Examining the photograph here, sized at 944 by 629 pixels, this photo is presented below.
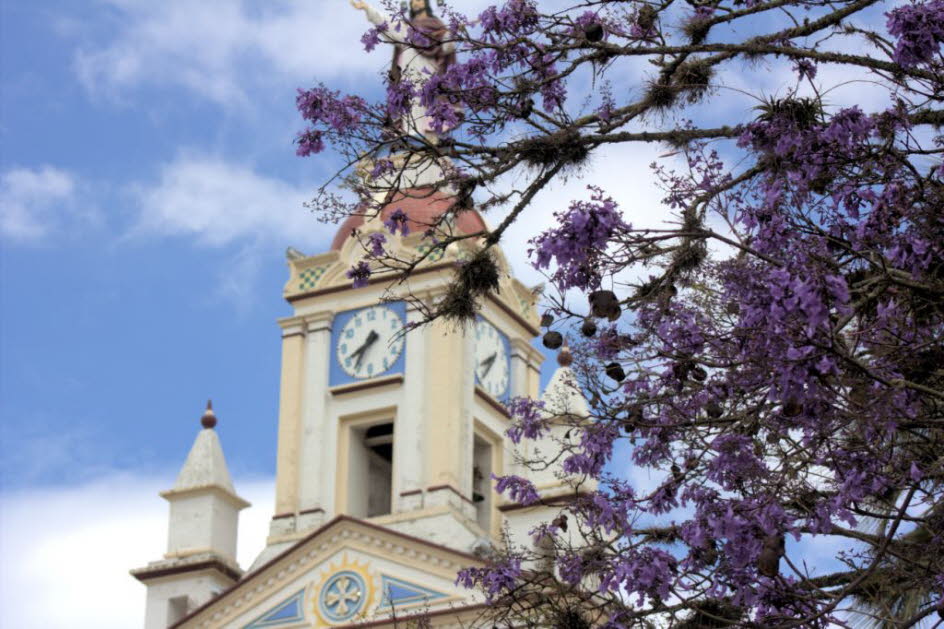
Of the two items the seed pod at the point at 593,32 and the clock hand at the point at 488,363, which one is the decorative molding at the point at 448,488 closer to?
the clock hand at the point at 488,363

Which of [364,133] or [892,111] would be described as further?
[364,133]

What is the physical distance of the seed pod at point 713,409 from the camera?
1120cm

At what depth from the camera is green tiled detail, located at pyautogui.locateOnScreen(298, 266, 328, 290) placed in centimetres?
3731

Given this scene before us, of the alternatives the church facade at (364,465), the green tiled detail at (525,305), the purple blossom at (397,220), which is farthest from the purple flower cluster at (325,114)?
the green tiled detail at (525,305)

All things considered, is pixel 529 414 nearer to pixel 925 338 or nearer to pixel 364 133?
pixel 364 133

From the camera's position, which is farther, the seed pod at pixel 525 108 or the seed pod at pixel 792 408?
the seed pod at pixel 525 108

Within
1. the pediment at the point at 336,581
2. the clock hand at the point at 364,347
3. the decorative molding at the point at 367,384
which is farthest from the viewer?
the clock hand at the point at 364,347

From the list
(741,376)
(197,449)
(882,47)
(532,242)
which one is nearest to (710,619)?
(741,376)

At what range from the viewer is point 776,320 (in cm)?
921

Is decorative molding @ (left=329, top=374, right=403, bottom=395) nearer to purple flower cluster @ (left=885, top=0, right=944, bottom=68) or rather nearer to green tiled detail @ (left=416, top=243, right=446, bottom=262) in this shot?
green tiled detail @ (left=416, top=243, right=446, bottom=262)

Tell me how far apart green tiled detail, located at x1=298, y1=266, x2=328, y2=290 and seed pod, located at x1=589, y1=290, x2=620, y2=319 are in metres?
26.4

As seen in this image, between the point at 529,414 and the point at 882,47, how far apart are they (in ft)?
11.0

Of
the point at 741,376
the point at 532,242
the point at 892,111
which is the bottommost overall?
the point at 741,376

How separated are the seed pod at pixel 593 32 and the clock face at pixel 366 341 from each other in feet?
81.3
